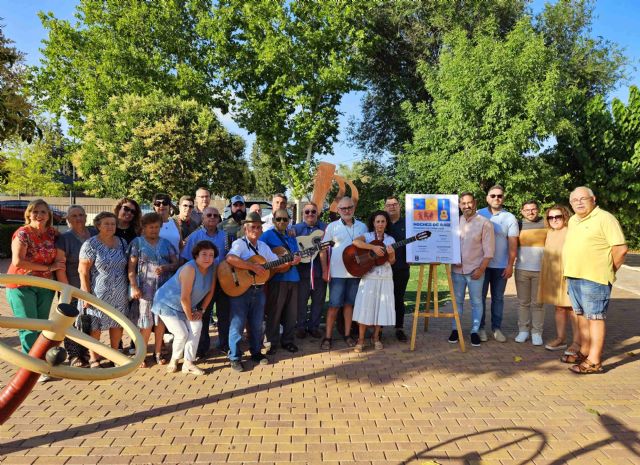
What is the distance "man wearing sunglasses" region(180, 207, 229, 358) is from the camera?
19.2 feet

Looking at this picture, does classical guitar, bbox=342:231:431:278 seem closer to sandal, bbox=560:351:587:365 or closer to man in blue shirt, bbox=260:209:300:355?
man in blue shirt, bbox=260:209:300:355

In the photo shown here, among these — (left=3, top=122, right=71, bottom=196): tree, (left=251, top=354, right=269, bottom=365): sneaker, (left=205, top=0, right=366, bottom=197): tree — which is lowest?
(left=251, top=354, right=269, bottom=365): sneaker

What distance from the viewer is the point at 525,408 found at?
4449 mm

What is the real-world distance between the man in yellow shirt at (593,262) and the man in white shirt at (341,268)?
2.70 m

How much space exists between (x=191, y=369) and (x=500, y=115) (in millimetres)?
15625

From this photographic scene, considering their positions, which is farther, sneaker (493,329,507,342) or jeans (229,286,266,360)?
sneaker (493,329,507,342)

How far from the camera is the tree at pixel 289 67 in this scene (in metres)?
26.4

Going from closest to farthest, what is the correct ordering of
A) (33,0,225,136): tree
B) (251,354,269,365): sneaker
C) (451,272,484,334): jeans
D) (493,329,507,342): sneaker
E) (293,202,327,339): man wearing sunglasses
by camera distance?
1. (251,354,269,365): sneaker
2. (451,272,484,334): jeans
3. (293,202,327,339): man wearing sunglasses
4. (493,329,507,342): sneaker
5. (33,0,225,136): tree

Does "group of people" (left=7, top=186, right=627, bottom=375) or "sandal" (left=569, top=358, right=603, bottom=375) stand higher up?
"group of people" (left=7, top=186, right=627, bottom=375)

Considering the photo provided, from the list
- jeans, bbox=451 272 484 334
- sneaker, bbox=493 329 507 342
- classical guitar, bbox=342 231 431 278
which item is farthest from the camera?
sneaker, bbox=493 329 507 342

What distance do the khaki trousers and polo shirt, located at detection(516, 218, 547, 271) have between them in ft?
0.34

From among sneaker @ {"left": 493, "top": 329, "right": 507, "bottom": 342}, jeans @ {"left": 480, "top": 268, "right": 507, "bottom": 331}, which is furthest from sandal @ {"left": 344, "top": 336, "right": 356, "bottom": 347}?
sneaker @ {"left": 493, "top": 329, "right": 507, "bottom": 342}

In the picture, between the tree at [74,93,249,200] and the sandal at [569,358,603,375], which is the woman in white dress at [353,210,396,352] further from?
the tree at [74,93,249,200]

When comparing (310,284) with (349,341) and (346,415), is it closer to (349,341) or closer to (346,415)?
(349,341)
